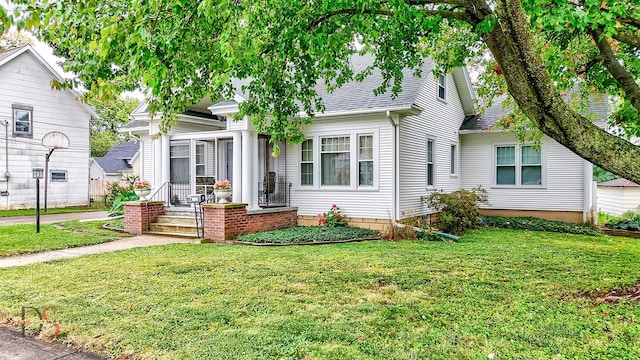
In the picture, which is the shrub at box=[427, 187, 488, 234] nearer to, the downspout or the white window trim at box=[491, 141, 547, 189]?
the downspout

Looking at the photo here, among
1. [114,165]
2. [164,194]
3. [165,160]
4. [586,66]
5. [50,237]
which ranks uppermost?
[586,66]

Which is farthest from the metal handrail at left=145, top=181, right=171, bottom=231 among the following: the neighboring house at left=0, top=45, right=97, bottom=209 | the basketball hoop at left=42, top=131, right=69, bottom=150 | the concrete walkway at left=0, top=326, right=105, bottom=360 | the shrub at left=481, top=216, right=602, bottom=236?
the shrub at left=481, top=216, right=602, bottom=236

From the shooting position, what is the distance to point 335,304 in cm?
493

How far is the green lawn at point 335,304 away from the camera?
12.1ft

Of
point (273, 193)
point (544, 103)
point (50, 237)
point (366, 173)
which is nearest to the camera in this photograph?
point (544, 103)

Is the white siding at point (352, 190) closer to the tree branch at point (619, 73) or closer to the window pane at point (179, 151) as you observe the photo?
the window pane at point (179, 151)

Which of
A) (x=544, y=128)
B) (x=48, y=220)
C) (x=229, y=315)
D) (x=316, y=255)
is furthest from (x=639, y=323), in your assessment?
(x=48, y=220)

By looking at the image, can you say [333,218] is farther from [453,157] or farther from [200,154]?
[453,157]

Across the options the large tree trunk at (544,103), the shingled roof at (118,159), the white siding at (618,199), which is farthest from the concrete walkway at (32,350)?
the shingled roof at (118,159)

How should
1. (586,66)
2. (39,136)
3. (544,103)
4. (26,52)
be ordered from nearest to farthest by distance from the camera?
(544,103), (586,66), (26,52), (39,136)

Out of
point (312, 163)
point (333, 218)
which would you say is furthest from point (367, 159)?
point (333, 218)

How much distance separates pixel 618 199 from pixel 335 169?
13060mm

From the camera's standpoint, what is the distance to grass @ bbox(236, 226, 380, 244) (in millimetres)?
9945

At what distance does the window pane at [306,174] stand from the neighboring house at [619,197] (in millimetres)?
12076
